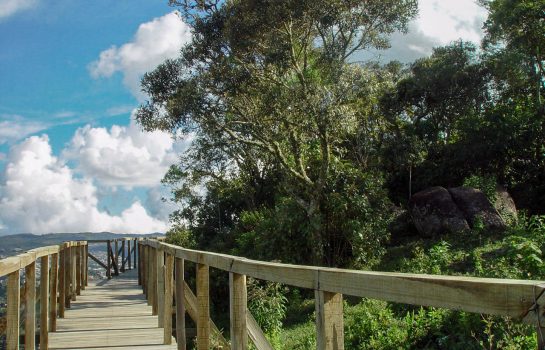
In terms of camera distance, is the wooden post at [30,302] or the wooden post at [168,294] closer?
the wooden post at [30,302]

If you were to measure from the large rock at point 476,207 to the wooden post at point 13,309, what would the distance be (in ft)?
43.7

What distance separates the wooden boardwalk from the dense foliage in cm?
258

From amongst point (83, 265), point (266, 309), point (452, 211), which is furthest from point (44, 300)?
point (452, 211)

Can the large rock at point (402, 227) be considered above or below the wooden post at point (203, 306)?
above

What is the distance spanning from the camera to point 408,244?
16.5m

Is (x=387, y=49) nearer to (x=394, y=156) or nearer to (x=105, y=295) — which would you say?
(x=394, y=156)

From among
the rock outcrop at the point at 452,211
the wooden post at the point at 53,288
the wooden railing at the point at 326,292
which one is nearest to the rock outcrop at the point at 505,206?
the rock outcrop at the point at 452,211

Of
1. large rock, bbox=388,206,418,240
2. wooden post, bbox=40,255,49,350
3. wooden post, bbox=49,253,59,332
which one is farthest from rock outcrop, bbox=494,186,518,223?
wooden post, bbox=40,255,49,350

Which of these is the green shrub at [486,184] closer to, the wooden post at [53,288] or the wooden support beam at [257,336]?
the wooden post at [53,288]

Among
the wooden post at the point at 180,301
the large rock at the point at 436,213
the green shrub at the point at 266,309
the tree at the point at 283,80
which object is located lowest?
the green shrub at the point at 266,309

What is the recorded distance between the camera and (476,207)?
16344mm

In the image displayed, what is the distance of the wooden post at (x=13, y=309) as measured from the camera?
4.16m

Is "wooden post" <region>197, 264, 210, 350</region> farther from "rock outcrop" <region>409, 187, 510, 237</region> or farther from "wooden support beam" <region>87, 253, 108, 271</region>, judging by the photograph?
"wooden support beam" <region>87, 253, 108, 271</region>

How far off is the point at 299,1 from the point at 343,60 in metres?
1.94
